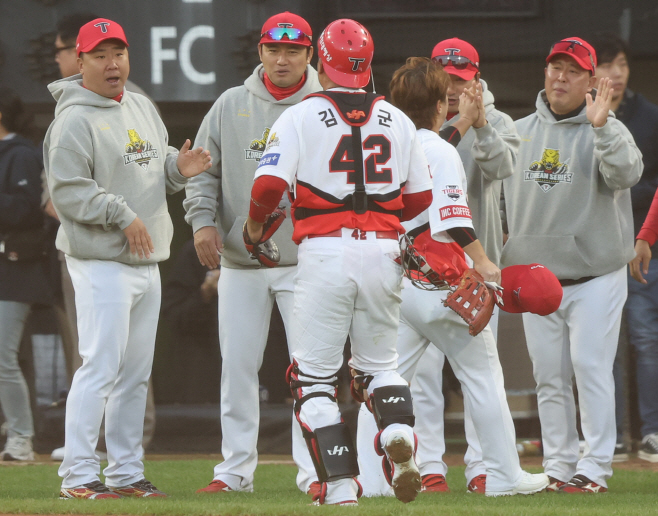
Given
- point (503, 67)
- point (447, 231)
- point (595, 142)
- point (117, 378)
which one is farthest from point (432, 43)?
point (117, 378)

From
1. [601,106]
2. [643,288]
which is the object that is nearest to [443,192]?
[601,106]

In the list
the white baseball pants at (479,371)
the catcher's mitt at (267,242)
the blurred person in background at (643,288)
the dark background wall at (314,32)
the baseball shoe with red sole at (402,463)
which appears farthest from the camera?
the dark background wall at (314,32)

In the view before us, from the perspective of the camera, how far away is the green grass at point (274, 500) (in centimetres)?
430

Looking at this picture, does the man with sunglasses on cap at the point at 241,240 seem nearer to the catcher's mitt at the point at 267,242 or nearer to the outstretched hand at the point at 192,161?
the outstretched hand at the point at 192,161

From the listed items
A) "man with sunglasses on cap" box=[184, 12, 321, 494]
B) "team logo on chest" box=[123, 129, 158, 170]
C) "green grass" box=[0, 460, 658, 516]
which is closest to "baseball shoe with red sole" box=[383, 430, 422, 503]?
"green grass" box=[0, 460, 658, 516]

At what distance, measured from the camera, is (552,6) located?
7.14 meters

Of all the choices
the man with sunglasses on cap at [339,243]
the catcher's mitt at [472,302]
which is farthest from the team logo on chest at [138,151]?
the catcher's mitt at [472,302]

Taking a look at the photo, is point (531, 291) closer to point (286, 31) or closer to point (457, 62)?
point (457, 62)

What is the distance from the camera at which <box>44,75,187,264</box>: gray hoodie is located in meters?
5.13

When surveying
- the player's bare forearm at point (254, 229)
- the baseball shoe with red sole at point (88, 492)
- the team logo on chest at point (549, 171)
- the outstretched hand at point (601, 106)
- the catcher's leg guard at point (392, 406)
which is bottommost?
the baseball shoe with red sole at point (88, 492)

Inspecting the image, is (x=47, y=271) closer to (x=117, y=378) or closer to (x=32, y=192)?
(x=32, y=192)

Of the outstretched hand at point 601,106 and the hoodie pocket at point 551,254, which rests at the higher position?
the outstretched hand at point 601,106

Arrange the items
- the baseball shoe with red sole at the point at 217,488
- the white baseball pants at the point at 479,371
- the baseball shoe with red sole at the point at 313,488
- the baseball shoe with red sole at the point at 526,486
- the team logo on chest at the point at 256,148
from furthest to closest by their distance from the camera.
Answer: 1. the team logo on chest at the point at 256,148
2. the baseball shoe with red sole at the point at 217,488
3. the baseball shoe with red sole at the point at 313,488
4. the baseball shoe with red sole at the point at 526,486
5. the white baseball pants at the point at 479,371

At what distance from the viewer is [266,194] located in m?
4.28
